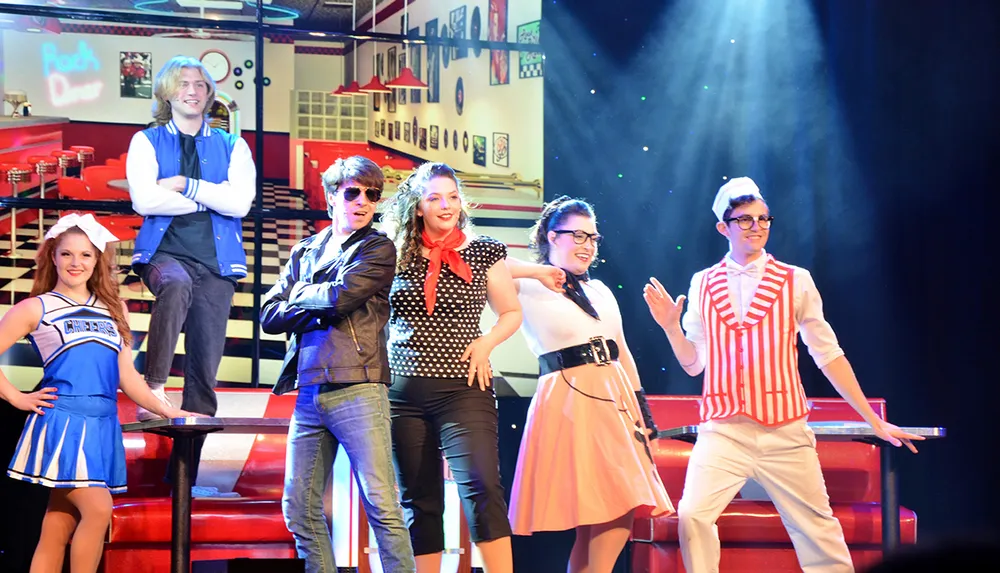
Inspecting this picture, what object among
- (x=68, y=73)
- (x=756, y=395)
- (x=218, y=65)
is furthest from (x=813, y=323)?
(x=68, y=73)

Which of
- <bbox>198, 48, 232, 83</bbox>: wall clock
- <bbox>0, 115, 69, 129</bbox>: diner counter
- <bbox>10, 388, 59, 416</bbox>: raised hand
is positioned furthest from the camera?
<bbox>198, 48, 232, 83</bbox>: wall clock

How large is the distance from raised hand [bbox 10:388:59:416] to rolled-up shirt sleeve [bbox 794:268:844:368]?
2859 millimetres

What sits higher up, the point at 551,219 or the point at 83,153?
the point at 83,153

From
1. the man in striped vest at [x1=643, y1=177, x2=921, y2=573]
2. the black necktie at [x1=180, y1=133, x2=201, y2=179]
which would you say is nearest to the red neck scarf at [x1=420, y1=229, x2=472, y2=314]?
the man in striped vest at [x1=643, y1=177, x2=921, y2=573]

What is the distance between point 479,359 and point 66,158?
118 inches

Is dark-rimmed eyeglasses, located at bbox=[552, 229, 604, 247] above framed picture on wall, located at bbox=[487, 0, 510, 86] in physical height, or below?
below

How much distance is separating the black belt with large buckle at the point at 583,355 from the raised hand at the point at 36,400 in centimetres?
187

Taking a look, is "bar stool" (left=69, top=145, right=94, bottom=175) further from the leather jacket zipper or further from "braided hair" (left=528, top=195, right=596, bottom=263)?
the leather jacket zipper

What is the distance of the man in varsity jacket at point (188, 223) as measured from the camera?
4707 millimetres

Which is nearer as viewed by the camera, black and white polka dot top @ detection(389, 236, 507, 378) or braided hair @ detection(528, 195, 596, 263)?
black and white polka dot top @ detection(389, 236, 507, 378)

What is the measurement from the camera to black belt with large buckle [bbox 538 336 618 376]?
4.30 metres

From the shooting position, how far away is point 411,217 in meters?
3.91

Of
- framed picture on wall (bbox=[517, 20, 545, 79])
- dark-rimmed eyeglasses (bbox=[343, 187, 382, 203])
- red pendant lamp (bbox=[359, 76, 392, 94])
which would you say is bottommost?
dark-rimmed eyeglasses (bbox=[343, 187, 382, 203])

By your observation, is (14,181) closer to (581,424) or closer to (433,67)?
(433,67)
